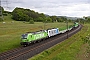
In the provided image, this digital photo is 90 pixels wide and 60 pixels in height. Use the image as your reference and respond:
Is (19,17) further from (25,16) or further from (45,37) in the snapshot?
(45,37)

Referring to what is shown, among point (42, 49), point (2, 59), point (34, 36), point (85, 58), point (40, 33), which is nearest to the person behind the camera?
point (2, 59)

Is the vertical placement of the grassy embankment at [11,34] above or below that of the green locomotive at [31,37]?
below

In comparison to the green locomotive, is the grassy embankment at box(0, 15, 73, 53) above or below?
below

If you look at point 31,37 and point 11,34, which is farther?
point 11,34

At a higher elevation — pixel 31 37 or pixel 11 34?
pixel 31 37

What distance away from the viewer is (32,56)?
123ft

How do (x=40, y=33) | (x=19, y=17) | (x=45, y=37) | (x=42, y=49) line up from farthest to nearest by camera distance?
(x=19, y=17), (x=45, y=37), (x=40, y=33), (x=42, y=49)

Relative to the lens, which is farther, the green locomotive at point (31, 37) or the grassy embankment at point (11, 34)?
the grassy embankment at point (11, 34)

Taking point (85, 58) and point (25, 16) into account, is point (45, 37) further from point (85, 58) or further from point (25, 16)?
point (25, 16)

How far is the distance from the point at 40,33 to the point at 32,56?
21781mm

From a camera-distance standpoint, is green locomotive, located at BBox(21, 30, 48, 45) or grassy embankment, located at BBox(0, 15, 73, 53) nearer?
green locomotive, located at BBox(21, 30, 48, 45)

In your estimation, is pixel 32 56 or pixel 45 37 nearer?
pixel 32 56

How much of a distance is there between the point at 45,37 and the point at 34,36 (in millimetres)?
11189

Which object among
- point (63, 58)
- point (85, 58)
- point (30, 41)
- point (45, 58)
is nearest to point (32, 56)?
point (45, 58)
